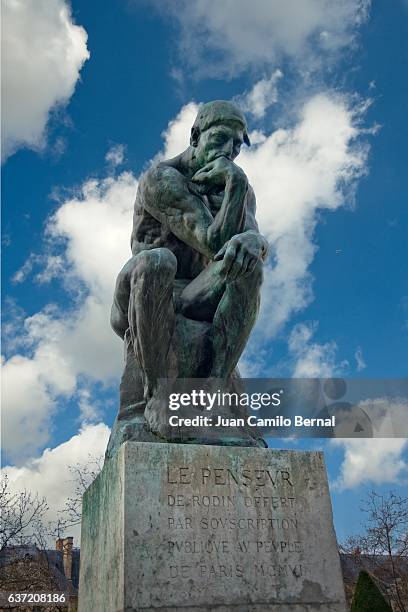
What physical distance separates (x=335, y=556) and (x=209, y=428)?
1222mm

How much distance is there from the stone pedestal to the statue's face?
2.55 meters

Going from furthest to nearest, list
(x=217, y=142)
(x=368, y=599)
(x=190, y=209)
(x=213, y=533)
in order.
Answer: (x=368, y=599), (x=217, y=142), (x=190, y=209), (x=213, y=533)

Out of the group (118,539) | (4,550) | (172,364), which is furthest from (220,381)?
(4,550)

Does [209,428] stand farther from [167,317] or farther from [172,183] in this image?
[172,183]

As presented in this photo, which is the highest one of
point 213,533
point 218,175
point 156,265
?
point 218,175

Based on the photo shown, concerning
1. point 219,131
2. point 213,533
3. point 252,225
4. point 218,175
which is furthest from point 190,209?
point 213,533

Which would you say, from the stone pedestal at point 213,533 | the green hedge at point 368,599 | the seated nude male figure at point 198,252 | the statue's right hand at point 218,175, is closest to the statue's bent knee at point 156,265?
the seated nude male figure at point 198,252

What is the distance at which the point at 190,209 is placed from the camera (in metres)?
5.32

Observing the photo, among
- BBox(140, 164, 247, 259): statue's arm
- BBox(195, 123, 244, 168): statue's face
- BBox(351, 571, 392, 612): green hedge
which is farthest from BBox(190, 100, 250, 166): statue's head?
BBox(351, 571, 392, 612): green hedge

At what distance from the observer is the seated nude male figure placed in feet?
15.6

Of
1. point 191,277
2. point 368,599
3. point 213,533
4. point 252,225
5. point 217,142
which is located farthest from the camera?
point 368,599

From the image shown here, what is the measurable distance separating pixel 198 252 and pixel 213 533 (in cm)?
254

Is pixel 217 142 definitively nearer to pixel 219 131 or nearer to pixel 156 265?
pixel 219 131

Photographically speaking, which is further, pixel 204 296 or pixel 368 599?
pixel 368 599
